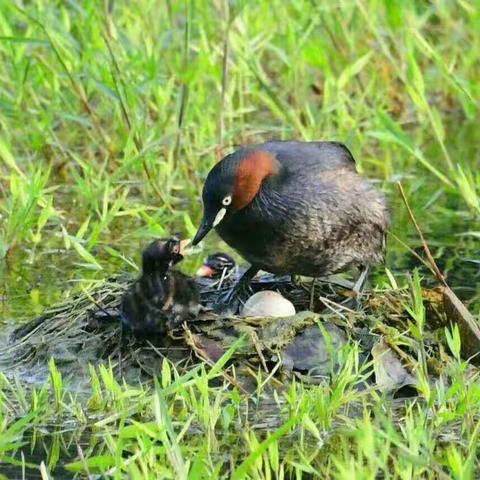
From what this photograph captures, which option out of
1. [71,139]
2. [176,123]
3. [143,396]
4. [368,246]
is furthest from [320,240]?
[71,139]

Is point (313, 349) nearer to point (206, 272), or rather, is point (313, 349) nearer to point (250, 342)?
point (250, 342)

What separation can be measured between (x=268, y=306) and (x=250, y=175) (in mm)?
586

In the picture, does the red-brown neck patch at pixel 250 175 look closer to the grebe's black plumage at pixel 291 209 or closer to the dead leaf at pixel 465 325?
the grebe's black plumage at pixel 291 209

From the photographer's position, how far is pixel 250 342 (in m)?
6.55

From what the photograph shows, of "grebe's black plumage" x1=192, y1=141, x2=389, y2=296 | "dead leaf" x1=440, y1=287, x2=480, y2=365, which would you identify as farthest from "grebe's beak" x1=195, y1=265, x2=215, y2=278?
"dead leaf" x1=440, y1=287, x2=480, y2=365

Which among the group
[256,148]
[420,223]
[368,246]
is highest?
[256,148]

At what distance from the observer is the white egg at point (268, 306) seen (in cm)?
688

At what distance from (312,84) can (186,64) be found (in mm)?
2091

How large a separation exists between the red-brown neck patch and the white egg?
40 centimetres

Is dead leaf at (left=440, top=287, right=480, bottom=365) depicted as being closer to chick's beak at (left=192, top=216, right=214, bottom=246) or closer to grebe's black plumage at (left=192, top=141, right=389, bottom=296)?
grebe's black plumage at (left=192, top=141, right=389, bottom=296)

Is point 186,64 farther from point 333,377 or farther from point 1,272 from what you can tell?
point 333,377

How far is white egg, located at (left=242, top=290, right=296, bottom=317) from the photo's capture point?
688cm

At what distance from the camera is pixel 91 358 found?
6.69 meters

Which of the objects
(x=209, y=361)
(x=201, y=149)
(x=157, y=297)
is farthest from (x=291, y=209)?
(x=201, y=149)
